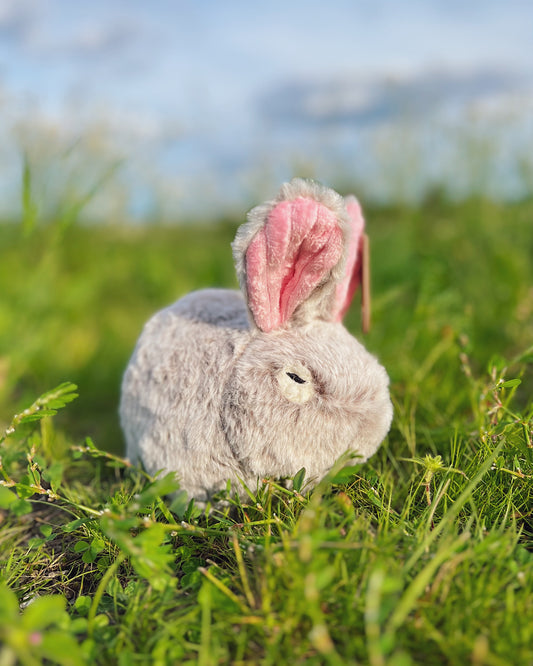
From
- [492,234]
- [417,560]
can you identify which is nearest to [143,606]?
[417,560]

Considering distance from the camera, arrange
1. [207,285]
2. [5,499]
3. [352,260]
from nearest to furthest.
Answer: [5,499]
[352,260]
[207,285]

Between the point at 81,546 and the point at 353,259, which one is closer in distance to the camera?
the point at 81,546

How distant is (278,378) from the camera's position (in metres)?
1.18

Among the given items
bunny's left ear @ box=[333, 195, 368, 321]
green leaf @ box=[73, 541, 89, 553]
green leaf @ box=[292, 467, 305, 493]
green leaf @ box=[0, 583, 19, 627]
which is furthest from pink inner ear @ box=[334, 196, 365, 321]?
green leaf @ box=[0, 583, 19, 627]

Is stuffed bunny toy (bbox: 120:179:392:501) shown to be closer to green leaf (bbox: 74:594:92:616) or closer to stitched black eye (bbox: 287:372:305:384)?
stitched black eye (bbox: 287:372:305:384)

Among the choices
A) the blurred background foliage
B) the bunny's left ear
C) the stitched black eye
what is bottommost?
the blurred background foliage

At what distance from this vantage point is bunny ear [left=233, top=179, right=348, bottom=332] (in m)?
1.19

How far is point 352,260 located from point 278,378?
0.44 metres

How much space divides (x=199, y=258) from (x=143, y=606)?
4.50m

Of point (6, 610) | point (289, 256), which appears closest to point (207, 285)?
point (289, 256)

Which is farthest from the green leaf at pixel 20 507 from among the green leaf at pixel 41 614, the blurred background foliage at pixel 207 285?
the blurred background foliage at pixel 207 285

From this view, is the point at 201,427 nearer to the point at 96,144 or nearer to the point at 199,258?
the point at 96,144

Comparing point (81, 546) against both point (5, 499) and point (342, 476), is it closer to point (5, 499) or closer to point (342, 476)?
point (5, 499)

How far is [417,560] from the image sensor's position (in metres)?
0.96
